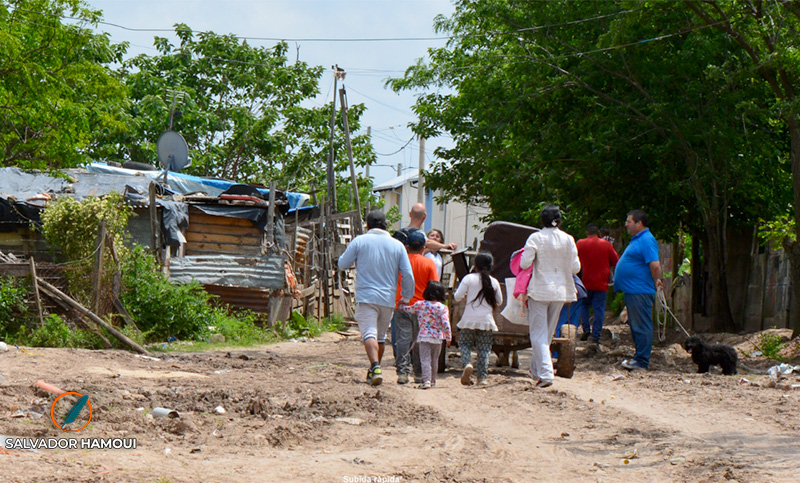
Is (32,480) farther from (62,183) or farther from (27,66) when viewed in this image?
(27,66)

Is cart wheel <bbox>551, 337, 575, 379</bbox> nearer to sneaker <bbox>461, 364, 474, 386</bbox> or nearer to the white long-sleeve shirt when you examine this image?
the white long-sleeve shirt

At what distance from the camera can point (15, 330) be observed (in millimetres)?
12305

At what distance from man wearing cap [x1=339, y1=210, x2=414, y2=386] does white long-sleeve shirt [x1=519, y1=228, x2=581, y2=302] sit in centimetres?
129

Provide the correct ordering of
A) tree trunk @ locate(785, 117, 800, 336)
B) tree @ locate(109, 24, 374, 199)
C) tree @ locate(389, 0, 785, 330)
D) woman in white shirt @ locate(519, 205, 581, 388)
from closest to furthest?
1. woman in white shirt @ locate(519, 205, 581, 388)
2. tree trunk @ locate(785, 117, 800, 336)
3. tree @ locate(389, 0, 785, 330)
4. tree @ locate(109, 24, 374, 199)

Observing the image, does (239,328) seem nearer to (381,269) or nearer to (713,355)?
(381,269)

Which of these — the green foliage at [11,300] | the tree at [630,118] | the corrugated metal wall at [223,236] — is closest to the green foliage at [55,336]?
the green foliage at [11,300]

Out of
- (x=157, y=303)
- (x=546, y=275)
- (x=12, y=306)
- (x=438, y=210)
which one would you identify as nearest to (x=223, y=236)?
(x=157, y=303)

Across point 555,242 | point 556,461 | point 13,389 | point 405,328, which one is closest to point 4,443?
point 13,389

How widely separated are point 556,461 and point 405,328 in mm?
3782

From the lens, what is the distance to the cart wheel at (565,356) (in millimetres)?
9902

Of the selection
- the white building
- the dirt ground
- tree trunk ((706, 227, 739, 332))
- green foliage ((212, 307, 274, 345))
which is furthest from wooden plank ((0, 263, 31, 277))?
the white building

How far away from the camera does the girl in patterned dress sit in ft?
29.7

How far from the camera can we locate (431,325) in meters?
9.11

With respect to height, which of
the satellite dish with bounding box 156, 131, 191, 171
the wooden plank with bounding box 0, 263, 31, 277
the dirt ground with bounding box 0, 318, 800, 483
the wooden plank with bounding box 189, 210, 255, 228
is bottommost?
the dirt ground with bounding box 0, 318, 800, 483
